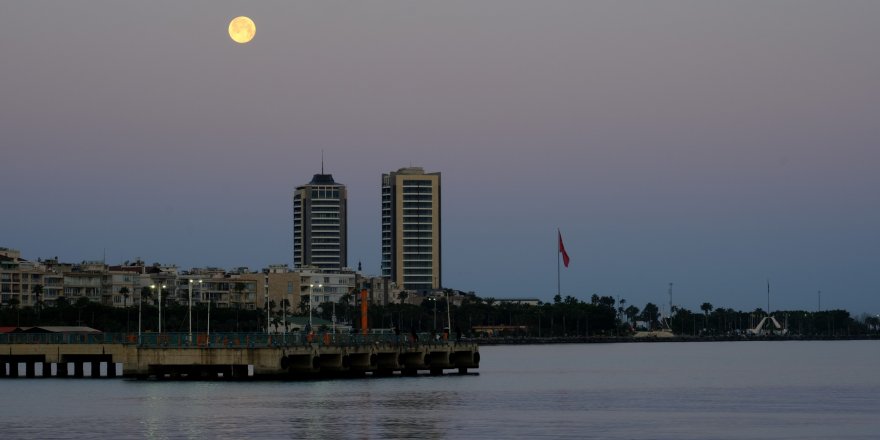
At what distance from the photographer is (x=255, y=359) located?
122m

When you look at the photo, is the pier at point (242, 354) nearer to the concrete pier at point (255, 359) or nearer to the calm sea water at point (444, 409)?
the concrete pier at point (255, 359)

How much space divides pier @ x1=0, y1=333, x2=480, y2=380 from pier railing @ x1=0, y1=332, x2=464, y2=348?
0.08 metres

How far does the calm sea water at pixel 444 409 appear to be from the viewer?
8050cm

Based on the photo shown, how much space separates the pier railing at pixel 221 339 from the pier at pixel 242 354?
0.08m

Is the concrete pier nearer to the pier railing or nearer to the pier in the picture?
the pier

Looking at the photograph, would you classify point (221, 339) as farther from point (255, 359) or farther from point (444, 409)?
point (444, 409)

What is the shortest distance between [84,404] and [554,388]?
41000 mm

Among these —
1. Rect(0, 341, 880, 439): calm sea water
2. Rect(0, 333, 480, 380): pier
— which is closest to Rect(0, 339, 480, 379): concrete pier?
Rect(0, 333, 480, 380): pier

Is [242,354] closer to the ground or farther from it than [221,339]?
closer to the ground

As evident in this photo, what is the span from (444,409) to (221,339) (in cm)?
3295

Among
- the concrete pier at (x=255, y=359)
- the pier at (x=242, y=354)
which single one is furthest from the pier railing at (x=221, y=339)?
the concrete pier at (x=255, y=359)

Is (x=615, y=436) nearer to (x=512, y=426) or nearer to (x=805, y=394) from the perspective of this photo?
(x=512, y=426)

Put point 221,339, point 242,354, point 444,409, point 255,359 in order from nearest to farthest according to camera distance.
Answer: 1. point 444,409
2. point 242,354
3. point 255,359
4. point 221,339

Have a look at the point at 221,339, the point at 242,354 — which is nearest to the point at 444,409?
the point at 242,354
